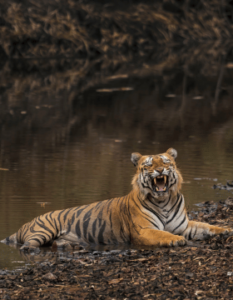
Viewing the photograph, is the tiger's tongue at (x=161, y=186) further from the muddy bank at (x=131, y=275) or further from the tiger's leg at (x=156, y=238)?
the muddy bank at (x=131, y=275)

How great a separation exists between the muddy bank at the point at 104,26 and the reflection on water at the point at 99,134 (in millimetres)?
5816

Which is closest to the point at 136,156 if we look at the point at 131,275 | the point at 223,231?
the point at 223,231

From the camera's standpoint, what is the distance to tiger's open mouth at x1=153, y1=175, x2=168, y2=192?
6.74 m

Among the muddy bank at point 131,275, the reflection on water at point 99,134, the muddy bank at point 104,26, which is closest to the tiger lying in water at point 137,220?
the muddy bank at point 131,275

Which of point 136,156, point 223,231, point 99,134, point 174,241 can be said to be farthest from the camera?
point 99,134

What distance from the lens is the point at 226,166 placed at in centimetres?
1075

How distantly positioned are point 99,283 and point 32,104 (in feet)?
47.3

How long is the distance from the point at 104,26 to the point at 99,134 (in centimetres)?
2223

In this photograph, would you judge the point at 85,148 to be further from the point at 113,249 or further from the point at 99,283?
the point at 99,283

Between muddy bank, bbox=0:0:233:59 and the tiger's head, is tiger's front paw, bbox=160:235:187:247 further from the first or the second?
muddy bank, bbox=0:0:233:59

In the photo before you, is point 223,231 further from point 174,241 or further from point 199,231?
point 174,241

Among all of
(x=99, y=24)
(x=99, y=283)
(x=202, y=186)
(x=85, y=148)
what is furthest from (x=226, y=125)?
(x=99, y=24)

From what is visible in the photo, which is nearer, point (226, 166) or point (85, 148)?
point (226, 166)

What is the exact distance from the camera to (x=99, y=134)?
1444 centimetres
